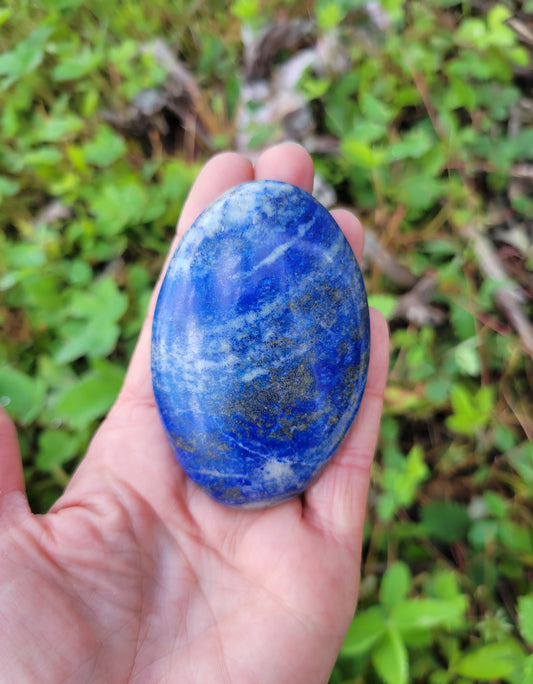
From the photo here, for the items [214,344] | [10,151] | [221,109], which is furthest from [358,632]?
[10,151]

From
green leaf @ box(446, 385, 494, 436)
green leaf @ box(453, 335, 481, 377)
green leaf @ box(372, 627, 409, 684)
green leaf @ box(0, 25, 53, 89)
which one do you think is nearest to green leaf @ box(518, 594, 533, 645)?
green leaf @ box(372, 627, 409, 684)

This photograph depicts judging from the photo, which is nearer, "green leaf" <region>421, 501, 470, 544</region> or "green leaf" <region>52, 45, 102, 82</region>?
"green leaf" <region>421, 501, 470, 544</region>

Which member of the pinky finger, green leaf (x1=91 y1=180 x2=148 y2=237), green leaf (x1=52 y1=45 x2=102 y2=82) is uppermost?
green leaf (x1=52 y1=45 x2=102 y2=82)

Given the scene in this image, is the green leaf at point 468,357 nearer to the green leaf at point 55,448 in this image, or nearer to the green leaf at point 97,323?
the green leaf at point 97,323

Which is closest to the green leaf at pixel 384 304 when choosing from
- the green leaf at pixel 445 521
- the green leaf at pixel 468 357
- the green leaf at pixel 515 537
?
the green leaf at pixel 468 357

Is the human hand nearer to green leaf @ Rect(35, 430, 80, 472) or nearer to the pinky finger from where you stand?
the pinky finger

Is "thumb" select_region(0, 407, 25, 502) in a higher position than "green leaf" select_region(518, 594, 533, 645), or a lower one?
higher

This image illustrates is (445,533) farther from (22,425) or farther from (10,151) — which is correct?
(10,151)
